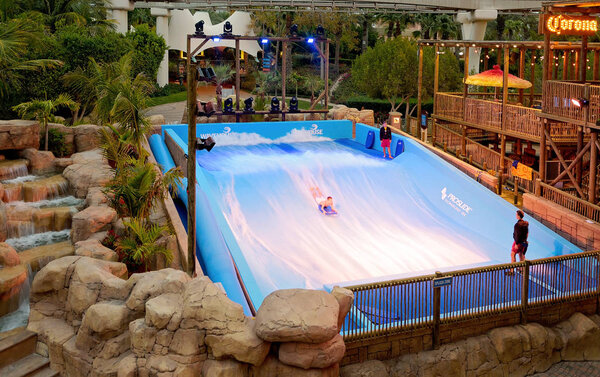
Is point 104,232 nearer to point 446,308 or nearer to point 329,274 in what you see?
point 329,274

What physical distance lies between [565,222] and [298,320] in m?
8.77

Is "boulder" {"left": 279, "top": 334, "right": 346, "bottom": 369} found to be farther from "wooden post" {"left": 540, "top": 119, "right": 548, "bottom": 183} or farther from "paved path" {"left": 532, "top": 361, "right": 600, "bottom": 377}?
"wooden post" {"left": 540, "top": 119, "right": 548, "bottom": 183}

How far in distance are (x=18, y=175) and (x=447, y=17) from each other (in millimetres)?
38576

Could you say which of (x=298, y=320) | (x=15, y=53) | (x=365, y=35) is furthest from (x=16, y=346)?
(x=365, y=35)

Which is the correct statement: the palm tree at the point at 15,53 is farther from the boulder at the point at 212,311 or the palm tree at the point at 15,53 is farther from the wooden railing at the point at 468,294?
the wooden railing at the point at 468,294

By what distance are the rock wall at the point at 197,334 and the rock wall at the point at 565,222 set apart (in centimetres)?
715

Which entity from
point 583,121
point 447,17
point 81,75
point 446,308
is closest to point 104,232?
point 446,308

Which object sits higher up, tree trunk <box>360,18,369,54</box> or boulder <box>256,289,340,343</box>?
tree trunk <box>360,18,369,54</box>

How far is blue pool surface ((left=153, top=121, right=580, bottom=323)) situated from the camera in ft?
47.5

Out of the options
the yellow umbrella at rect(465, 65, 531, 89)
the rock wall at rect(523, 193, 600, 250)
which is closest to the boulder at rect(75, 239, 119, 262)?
the rock wall at rect(523, 193, 600, 250)

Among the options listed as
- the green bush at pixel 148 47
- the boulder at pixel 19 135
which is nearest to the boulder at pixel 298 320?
the boulder at pixel 19 135

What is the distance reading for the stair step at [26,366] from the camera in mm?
10648

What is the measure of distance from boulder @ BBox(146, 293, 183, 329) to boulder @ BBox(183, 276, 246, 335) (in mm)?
166

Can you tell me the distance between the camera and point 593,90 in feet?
54.6
